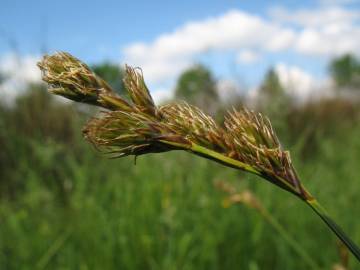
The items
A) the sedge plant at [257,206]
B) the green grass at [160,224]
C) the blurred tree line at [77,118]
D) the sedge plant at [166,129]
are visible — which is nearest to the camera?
the sedge plant at [166,129]

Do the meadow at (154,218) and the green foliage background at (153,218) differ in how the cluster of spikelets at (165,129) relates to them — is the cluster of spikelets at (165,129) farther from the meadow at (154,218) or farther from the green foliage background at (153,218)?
the green foliage background at (153,218)

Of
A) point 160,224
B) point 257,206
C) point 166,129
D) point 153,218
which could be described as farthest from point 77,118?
point 166,129

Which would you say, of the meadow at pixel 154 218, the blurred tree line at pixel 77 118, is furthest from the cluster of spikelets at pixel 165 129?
the blurred tree line at pixel 77 118

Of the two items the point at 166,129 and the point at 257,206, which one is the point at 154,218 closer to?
the point at 257,206

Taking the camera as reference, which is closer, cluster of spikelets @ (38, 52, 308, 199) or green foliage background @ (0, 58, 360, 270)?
cluster of spikelets @ (38, 52, 308, 199)

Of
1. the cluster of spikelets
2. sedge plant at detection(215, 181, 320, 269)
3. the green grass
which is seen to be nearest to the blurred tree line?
the green grass

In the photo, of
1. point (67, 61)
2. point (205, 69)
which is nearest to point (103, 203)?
point (67, 61)

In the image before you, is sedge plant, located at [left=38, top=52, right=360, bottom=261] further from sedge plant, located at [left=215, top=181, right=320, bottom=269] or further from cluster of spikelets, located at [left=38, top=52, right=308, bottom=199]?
sedge plant, located at [left=215, top=181, right=320, bottom=269]

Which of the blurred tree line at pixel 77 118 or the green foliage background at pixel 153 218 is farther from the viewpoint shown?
the blurred tree line at pixel 77 118

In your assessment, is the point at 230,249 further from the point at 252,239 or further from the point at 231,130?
the point at 231,130
